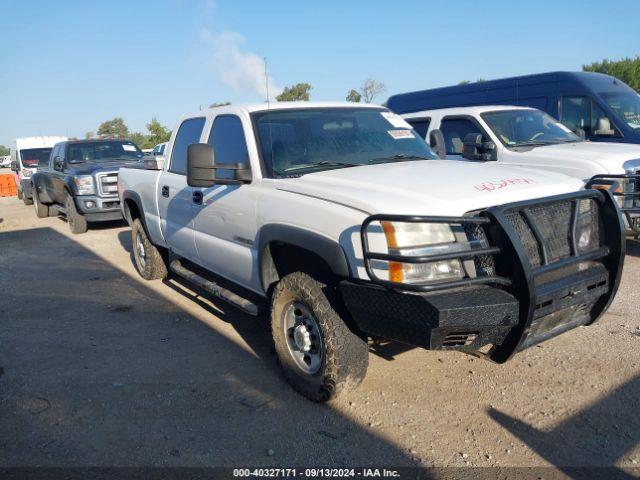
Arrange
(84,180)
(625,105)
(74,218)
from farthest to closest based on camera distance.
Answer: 1. (74,218)
2. (84,180)
3. (625,105)

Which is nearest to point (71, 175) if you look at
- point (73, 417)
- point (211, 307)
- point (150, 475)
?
point (211, 307)

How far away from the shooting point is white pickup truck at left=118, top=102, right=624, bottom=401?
2.75 meters

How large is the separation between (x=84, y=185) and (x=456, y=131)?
6890 mm

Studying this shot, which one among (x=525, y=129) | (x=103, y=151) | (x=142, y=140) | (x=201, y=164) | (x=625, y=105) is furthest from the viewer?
(x=142, y=140)

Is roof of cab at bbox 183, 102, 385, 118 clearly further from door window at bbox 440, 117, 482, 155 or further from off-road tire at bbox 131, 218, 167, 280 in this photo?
door window at bbox 440, 117, 482, 155

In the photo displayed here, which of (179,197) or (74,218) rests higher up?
(179,197)

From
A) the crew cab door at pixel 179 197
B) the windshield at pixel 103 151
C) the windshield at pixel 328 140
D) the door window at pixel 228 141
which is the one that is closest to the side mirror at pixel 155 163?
the crew cab door at pixel 179 197

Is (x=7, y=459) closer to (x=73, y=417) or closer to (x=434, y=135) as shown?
(x=73, y=417)

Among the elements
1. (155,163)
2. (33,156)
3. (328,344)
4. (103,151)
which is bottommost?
(328,344)

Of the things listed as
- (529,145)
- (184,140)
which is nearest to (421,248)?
(184,140)

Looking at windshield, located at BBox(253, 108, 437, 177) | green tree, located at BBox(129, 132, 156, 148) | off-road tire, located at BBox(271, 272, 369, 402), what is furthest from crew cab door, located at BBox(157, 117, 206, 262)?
green tree, located at BBox(129, 132, 156, 148)

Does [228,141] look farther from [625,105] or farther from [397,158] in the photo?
[625,105]

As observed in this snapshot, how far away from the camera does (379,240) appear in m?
2.82

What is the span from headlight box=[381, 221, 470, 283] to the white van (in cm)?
1574
